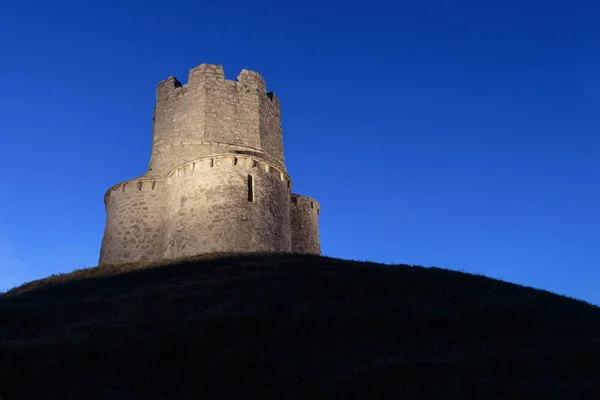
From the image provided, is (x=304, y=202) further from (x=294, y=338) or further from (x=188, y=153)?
(x=294, y=338)

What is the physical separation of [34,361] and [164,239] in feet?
51.6

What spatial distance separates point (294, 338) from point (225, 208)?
12.4m

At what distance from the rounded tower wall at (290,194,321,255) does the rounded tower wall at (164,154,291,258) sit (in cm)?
442

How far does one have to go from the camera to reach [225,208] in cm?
2475

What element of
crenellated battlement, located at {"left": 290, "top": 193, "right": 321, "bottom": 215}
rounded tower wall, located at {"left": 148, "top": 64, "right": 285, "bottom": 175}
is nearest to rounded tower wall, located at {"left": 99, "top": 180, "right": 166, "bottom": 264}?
rounded tower wall, located at {"left": 148, "top": 64, "right": 285, "bottom": 175}

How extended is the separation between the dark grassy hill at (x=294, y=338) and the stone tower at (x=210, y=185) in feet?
14.8

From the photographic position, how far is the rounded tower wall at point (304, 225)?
3142 centimetres

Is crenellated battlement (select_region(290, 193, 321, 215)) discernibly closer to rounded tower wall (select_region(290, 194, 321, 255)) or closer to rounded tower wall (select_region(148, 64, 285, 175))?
rounded tower wall (select_region(290, 194, 321, 255))

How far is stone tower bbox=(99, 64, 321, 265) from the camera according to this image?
81.5 feet

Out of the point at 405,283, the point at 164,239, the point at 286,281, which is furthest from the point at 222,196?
the point at 405,283

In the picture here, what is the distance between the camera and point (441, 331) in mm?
14281

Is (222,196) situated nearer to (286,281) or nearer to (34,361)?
(286,281)

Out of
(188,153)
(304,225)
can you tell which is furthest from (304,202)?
(188,153)

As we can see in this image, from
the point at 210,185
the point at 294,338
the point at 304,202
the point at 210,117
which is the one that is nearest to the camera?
the point at 294,338
